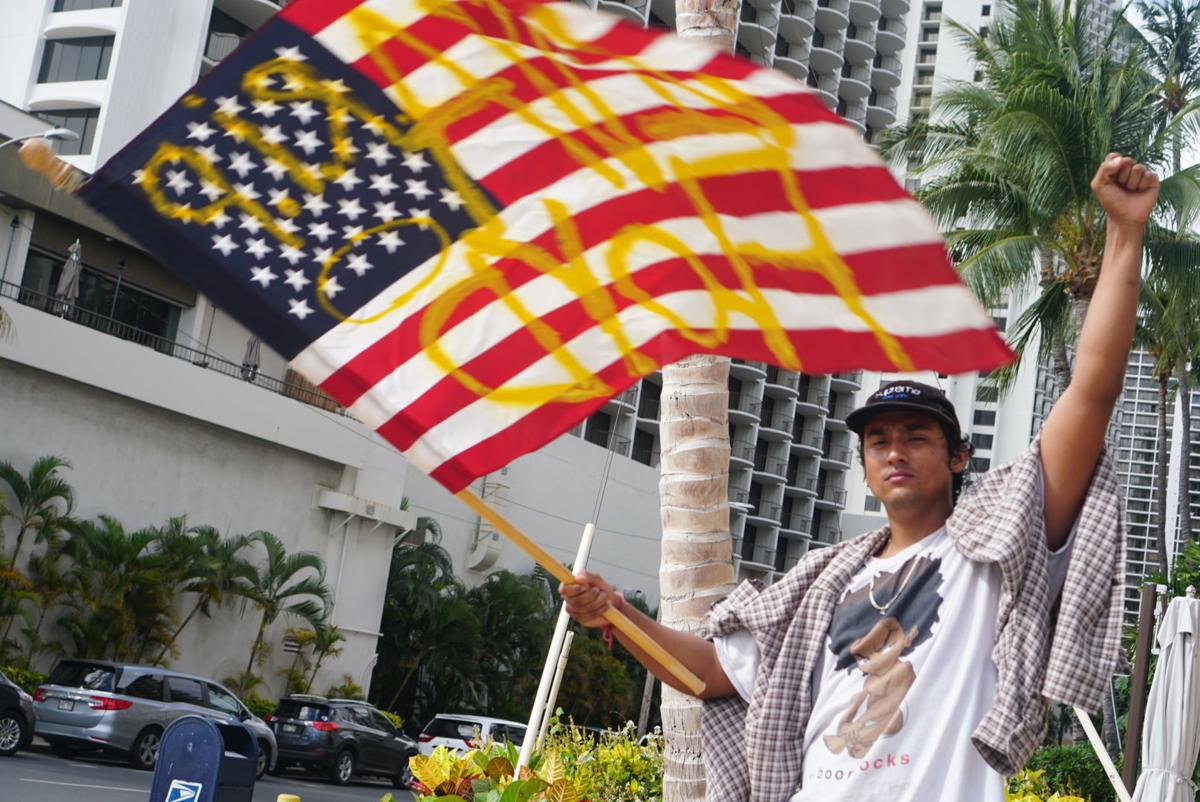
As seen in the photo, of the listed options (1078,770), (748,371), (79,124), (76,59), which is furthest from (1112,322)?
(748,371)

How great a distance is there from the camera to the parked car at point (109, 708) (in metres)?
20.1

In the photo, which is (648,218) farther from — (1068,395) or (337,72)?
(1068,395)

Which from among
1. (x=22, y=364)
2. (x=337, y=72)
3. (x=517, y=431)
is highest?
(x=22, y=364)

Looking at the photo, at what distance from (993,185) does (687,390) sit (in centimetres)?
1687

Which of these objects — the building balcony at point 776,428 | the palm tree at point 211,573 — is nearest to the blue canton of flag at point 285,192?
the palm tree at point 211,573

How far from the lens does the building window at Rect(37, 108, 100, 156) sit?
3881 centimetres

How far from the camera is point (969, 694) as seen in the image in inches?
104

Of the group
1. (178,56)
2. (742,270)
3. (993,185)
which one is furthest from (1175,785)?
(178,56)

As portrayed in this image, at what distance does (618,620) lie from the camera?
304 centimetres

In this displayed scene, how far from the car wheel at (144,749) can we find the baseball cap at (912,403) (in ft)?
62.9

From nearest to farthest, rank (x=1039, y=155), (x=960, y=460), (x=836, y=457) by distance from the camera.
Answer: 1. (x=960, y=460)
2. (x=1039, y=155)
3. (x=836, y=457)

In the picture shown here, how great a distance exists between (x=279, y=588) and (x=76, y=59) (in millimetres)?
17390

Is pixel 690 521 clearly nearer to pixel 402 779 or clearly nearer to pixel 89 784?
pixel 89 784

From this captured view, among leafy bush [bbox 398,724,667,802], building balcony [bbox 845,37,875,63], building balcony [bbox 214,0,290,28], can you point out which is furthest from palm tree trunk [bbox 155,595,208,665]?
building balcony [bbox 845,37,875,63]
